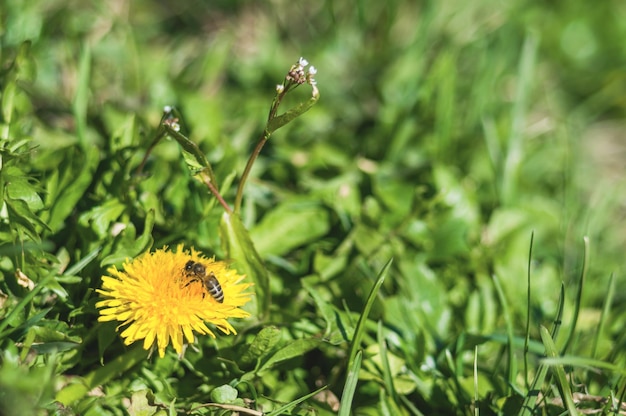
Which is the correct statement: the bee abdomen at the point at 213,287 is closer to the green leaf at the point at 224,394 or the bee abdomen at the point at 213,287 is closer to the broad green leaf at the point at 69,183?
the green leaf at the point at 224,394

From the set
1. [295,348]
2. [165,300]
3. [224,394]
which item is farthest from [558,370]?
[165,300]

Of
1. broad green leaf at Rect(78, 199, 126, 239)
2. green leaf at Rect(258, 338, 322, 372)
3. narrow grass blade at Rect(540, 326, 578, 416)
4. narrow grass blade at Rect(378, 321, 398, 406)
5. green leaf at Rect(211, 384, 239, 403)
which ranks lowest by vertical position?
narrow grass blade at Rect(540, 326, 578, 416)

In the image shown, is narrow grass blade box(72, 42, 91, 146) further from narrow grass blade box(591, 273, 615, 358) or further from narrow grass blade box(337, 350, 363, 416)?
narrow grass blade box(591, 273, 615, 358)

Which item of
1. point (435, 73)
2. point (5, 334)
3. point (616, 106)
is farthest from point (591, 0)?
point (5, 334)

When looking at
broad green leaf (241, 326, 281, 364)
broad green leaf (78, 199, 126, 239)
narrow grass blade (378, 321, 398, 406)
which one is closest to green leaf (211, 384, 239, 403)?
broad green leaf (241, 326, 281, 364)

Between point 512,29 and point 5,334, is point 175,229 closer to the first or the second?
point 5,334

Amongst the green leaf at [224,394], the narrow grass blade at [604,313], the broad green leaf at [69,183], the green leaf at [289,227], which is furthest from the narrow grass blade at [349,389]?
the broad green leaf at [69,183]
